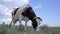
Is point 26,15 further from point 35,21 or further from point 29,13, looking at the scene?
point 35,21

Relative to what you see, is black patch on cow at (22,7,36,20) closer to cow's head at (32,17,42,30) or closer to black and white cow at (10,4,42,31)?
black and white cow at (10,4,42,31)

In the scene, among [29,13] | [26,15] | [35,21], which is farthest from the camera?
[29,13]

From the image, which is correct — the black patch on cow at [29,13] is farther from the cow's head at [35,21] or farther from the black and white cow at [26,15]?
the cow's head at [35,21]

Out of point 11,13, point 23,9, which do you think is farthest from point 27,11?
point 11,13

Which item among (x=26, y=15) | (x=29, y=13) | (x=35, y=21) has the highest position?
(x=29, y=13)

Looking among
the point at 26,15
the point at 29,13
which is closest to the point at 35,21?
the point at 26,15

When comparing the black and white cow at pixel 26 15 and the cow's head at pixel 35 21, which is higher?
the black and white cow at pixel 26 15

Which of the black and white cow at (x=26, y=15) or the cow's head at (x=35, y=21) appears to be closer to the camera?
the cow's head at (x=35, y=21)

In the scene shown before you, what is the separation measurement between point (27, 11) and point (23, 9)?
0.36 metres

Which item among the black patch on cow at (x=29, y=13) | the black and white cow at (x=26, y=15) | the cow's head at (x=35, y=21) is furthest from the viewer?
the black patch on cow at (x=29, y=13)

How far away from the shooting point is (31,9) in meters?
17.5

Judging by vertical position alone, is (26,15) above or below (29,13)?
below

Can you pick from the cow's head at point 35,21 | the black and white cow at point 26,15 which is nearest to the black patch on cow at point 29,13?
the black and white cow at point 26,15

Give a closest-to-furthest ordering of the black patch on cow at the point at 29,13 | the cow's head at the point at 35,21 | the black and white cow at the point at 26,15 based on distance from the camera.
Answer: the cow's head at the point at 35,21, the black and white cow at the point at 26,15, the black patch on cow at the point at 29,13
